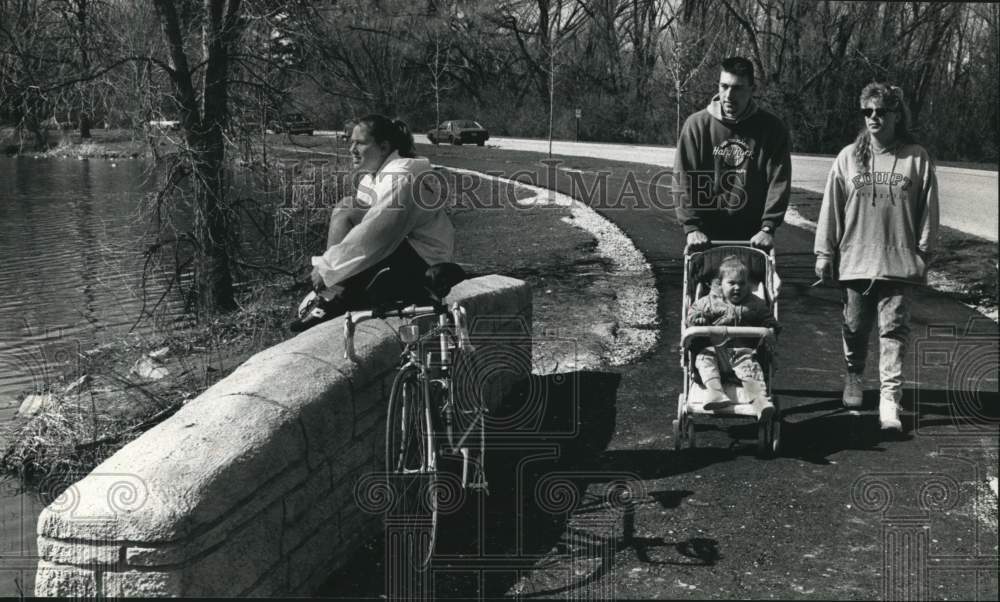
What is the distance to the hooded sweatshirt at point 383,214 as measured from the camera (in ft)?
16.5

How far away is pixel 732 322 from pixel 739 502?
51.8 inches

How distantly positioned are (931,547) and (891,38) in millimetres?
38350

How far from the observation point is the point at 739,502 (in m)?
5.65

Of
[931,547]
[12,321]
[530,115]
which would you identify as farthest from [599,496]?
[530,115]

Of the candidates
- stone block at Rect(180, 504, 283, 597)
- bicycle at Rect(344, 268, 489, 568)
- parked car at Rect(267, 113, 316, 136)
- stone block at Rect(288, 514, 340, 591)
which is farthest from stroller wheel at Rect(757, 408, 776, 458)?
parked car at Rect(267, 113, 316, 136)

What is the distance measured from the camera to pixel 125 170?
42031mm

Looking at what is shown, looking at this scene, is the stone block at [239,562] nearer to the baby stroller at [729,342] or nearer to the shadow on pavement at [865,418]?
the baby stroller at [729,342]

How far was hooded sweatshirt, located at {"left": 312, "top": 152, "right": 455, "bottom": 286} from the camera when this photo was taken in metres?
5.02

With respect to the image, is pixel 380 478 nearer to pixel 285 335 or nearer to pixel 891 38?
pixel 285 335

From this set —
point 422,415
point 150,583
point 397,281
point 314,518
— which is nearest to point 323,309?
point 397,281
